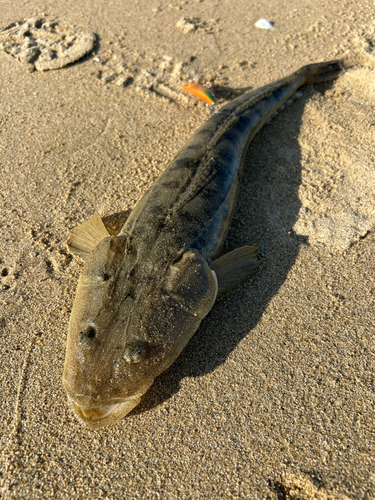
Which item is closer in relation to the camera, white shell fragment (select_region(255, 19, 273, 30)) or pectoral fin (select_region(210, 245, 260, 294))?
pectoral fin (select_region(210, 245, 260, 294))

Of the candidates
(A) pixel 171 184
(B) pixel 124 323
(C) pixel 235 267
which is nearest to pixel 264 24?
(A) pixel 171 184

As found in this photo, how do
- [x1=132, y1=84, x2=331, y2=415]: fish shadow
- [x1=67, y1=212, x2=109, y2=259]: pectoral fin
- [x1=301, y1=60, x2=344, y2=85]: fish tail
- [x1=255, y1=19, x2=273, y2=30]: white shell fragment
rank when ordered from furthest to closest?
[x1=255, y1=19, x2=273, y2=30]: white shell fragment
[x1=301, y1=60, x2=344, y2=85]: fish tail
[x1=67, y1=212, x2=109, y2=259]: pectoral fin
[x1=132, y1=84, x2=331, y2=415]: fish shadow

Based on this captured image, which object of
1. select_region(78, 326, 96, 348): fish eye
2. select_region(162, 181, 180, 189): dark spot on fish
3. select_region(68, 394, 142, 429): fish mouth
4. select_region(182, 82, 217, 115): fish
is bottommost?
select_region(68, 394, 142, 429): fish mouth

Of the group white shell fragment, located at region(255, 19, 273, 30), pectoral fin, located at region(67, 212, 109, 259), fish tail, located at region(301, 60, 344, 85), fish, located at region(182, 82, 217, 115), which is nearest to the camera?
pectoral fin, located at region(67, 212, 109, 259)

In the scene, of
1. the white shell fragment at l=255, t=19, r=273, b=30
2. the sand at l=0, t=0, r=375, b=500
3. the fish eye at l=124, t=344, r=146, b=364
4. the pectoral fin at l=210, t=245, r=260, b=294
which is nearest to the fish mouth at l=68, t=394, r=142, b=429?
the sand at l=0, t=0, r=375, b=500

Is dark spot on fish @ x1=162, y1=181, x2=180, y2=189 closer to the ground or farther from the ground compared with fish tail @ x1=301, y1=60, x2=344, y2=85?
closer to the ground

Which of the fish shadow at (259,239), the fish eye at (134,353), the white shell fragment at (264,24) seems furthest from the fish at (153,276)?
the white shell fragment at (264,24)

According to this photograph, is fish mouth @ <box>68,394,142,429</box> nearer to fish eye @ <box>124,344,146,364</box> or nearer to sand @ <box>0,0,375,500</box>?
sand @ <box>0,0,375,500</box>
